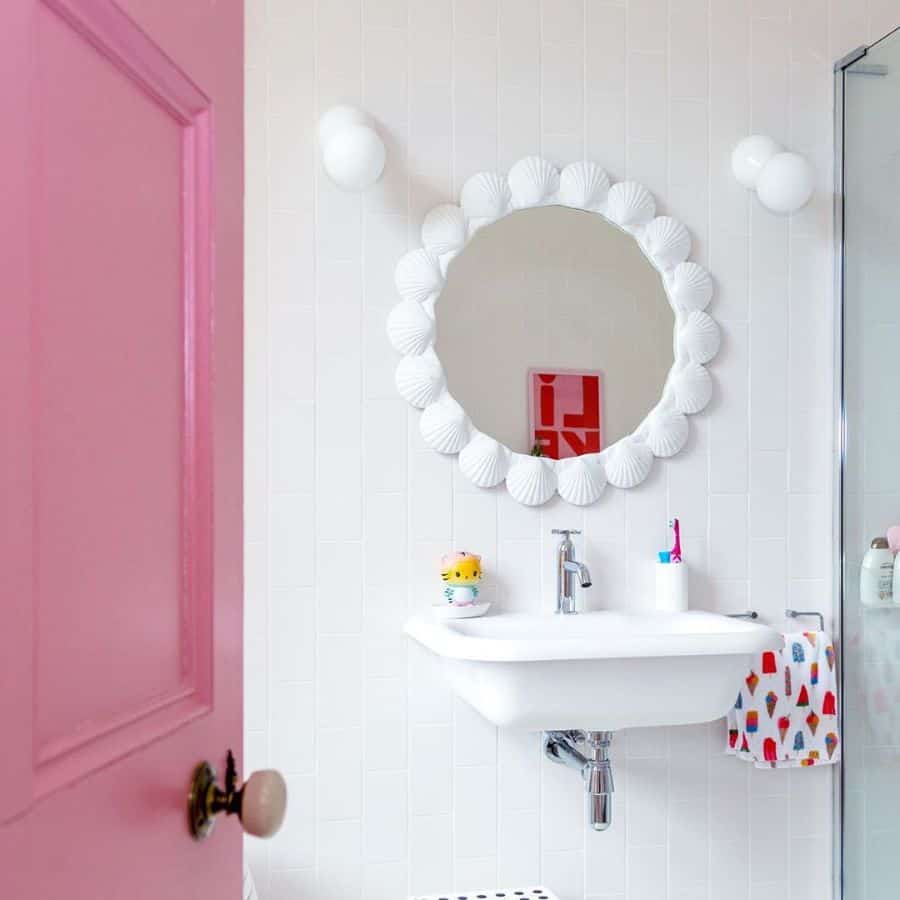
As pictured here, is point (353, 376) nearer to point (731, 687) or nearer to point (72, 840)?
point (731, 687)

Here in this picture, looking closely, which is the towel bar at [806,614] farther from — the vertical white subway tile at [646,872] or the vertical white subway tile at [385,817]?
the vertical white subway tile at [385,817]

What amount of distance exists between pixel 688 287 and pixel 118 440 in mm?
1854

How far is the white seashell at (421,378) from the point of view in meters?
2.28

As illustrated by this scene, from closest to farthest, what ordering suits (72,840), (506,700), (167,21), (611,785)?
(72,840) < (167,21) < (506,700) < (611,785)

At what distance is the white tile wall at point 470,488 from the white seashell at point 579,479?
0.13 feet

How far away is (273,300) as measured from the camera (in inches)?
90.0

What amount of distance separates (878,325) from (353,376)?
1119 millimetres

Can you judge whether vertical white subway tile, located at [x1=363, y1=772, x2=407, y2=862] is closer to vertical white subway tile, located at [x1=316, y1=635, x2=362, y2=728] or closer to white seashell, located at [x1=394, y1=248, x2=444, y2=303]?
vertical white subway tile, located at [x1=316, y1=635, x2=362, y2=728]

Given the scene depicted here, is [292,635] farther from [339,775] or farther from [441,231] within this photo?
[441,231]

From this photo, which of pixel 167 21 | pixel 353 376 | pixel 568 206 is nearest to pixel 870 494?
pixel 568 206

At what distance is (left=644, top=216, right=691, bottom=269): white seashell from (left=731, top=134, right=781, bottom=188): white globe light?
0.18 metres

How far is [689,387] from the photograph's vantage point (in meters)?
2.39

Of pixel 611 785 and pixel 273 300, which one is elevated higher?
pixel 273 300

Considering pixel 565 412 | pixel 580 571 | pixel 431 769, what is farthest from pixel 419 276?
pixel 431 769
